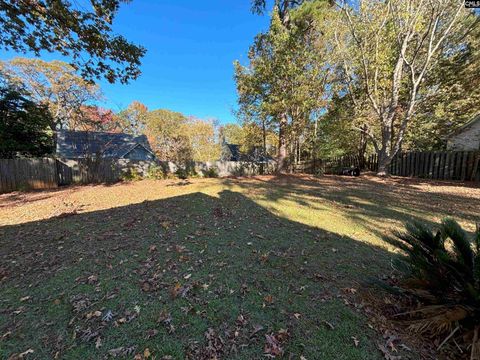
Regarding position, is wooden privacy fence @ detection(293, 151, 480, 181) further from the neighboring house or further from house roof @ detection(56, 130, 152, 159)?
house roof @ detection(56, 130, 152, 159)

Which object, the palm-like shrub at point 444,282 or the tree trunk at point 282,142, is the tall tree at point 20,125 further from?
the palm-like shrub at point 444,282

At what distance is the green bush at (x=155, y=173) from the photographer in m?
14.6

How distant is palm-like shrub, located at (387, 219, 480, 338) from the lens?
75.0 inches

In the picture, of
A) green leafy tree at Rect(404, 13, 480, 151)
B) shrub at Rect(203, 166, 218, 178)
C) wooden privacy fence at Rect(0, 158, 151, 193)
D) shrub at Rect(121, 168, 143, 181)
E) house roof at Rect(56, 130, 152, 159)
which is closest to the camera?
wooden privacy fence at Rect(0, 158, 151, 193)

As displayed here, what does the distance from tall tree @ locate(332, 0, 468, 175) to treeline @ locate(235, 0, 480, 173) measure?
0.05 meters

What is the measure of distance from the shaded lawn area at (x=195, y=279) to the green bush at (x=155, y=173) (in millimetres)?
8487

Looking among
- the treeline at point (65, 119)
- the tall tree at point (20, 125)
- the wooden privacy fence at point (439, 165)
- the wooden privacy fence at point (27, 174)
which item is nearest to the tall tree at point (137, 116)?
the treeline at point (65, 119)

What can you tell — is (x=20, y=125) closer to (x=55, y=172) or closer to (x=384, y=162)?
(x=55, y=172)

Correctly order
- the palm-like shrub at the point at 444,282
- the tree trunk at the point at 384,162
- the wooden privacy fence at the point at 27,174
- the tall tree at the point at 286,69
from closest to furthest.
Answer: the palm-like shrub at the point at 444,282, the wooden privacy fence at the point at 27,174, the tall tree at the point at 286,69, the tree trunk at the point at 384,162

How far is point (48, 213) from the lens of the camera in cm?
624

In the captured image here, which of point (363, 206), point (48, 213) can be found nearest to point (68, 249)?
point (48, 213)

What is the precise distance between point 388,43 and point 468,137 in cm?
745

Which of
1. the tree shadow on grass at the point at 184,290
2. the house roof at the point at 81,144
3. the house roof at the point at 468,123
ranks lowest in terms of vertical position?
the tree shadow on grass at the point at 184,290

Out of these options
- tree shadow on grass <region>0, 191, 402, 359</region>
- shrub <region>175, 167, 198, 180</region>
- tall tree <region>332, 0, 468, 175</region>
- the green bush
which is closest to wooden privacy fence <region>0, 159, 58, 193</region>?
the green bush
